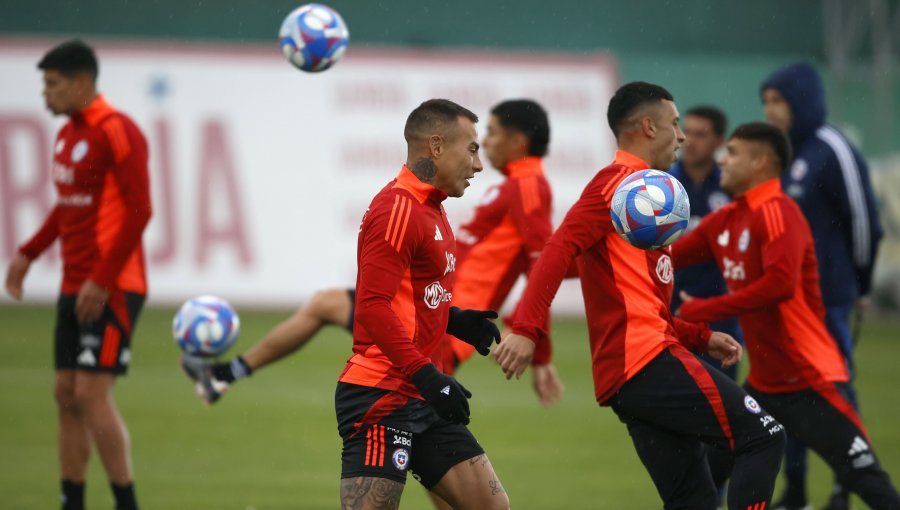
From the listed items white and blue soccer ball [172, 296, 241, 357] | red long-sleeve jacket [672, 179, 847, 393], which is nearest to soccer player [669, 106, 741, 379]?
red long-sleeve jacket [672, 179, 847, 393]

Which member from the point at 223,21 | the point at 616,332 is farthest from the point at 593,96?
the point at 616,332

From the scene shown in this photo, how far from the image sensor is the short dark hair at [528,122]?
8664mm

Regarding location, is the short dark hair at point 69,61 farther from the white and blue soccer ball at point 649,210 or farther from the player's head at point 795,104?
the player's head at point 795,104

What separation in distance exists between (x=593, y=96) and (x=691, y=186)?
1326 centimetres

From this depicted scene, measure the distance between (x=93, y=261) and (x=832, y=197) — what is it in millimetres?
4984

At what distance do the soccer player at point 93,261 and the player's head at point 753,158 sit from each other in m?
3.68

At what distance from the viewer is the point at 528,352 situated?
5812 millimetres

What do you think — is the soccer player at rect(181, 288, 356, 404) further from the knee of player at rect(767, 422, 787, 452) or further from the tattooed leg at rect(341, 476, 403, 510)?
the knee of player at rect(767, 422, 787, 452)

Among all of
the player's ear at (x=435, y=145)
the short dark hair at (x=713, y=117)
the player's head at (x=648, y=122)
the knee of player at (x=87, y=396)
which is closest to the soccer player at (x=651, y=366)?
the player's head at (x=648, y=122)

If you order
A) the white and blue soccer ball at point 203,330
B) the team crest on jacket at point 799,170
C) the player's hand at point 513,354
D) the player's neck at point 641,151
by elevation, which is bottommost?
the white and blue soccer ball at point 203,330

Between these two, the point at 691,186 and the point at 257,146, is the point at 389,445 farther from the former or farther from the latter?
the point at 257,146

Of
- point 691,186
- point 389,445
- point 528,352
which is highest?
point 691,186

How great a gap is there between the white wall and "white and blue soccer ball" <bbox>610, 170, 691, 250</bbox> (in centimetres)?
1394

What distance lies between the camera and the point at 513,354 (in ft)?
19.0
